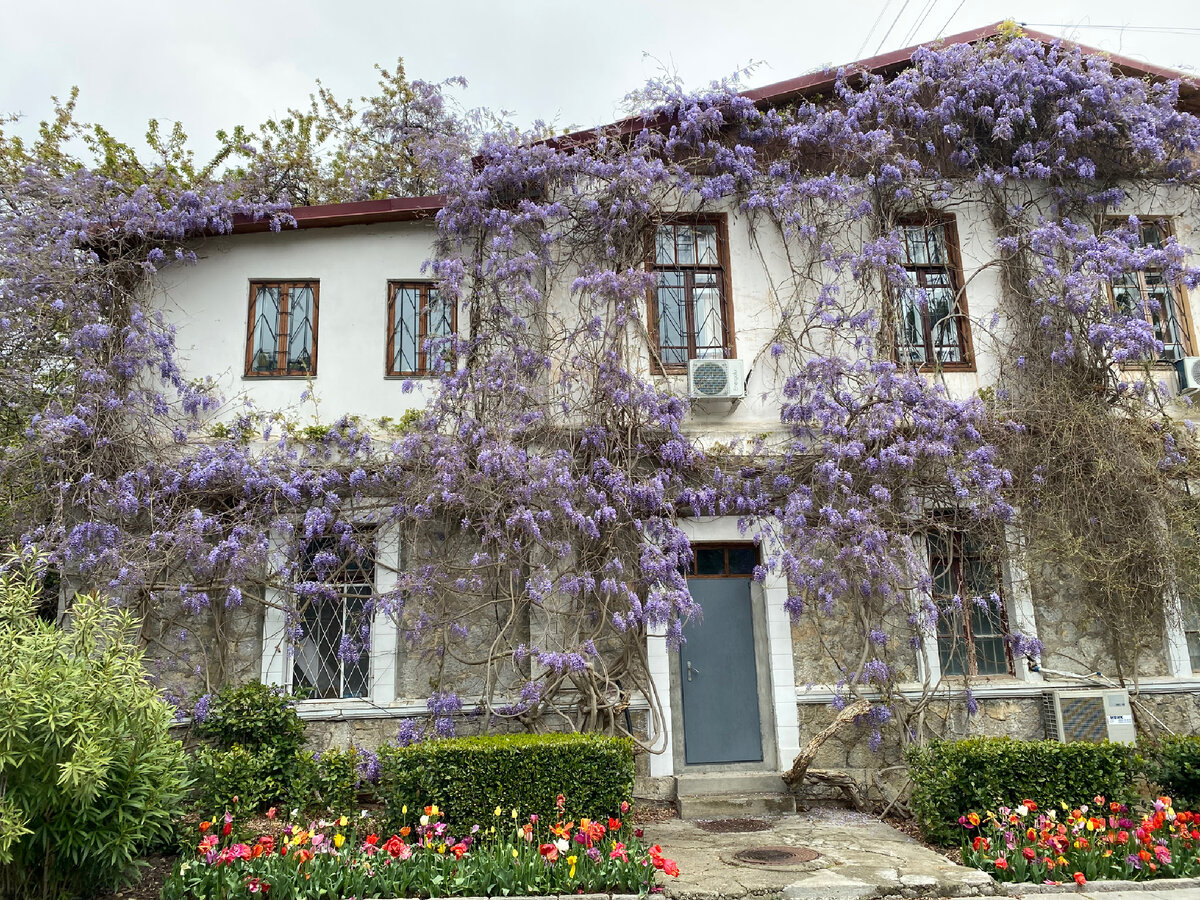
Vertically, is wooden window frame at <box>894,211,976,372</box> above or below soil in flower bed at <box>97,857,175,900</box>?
above

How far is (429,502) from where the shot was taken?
30.3 feet

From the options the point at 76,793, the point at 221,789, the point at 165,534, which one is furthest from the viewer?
the point at 165,534

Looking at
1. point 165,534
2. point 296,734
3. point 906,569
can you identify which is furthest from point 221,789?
point 906,569

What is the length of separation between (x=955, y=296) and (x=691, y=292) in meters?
3.01

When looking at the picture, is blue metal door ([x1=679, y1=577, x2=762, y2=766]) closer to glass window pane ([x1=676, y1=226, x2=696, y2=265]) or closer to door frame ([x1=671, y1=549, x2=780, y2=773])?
door frame ([x1=671, y1=549, x2=780, y2=773])

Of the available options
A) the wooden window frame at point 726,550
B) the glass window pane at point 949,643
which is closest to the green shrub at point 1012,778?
the glass window pane at point 949,643

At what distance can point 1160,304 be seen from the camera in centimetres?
1093

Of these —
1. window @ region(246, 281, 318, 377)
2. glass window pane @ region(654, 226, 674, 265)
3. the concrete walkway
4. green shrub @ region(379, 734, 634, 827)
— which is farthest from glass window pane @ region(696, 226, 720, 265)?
the concrete walkway

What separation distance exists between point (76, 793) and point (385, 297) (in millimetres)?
6008

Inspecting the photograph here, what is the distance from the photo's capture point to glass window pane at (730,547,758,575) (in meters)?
10.1

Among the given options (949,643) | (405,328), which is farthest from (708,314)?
(949,643)

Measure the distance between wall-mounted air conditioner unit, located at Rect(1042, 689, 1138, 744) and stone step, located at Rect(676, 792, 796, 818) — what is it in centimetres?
283

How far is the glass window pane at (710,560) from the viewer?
397 inches

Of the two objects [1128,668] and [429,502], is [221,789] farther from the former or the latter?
[1128,668]
